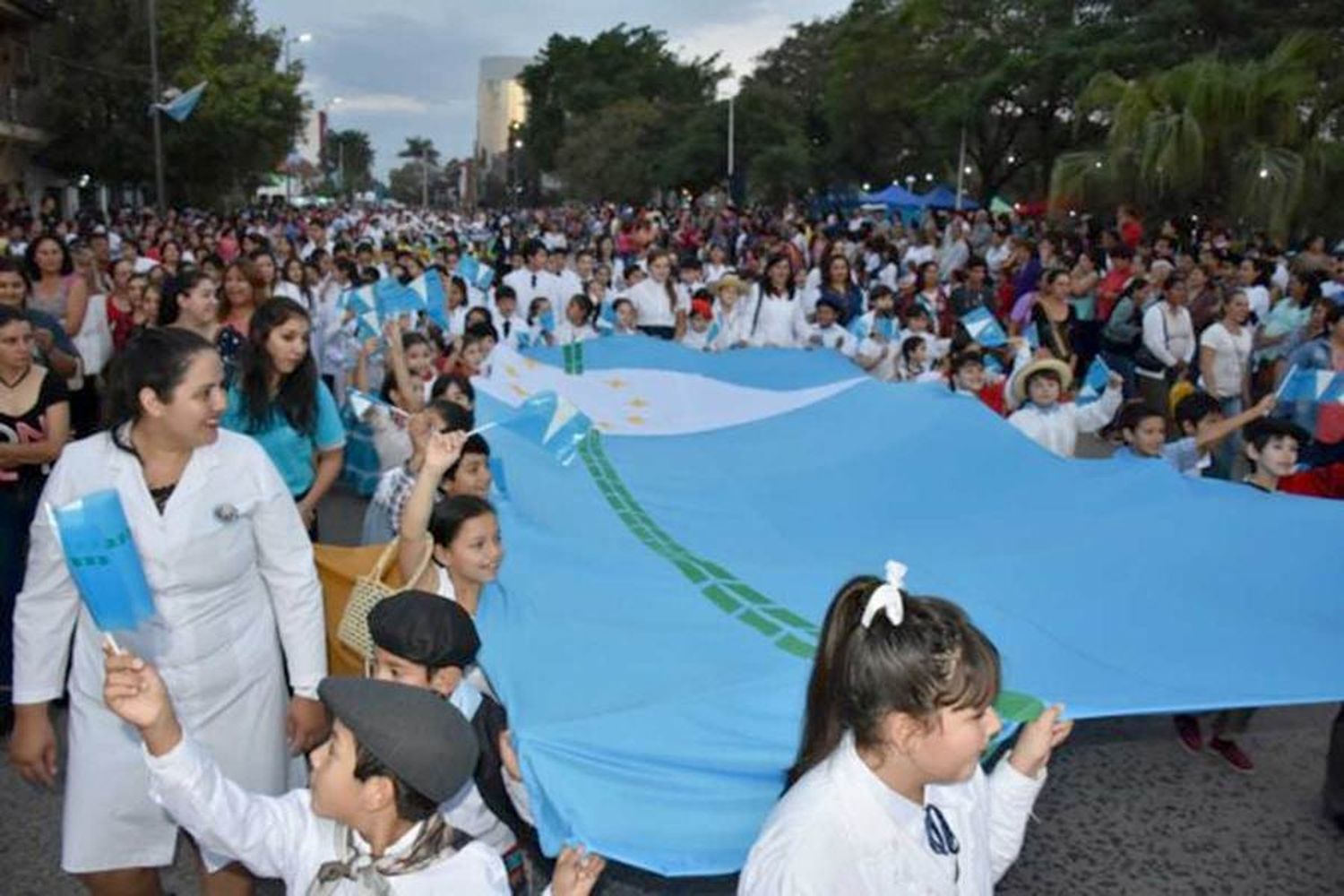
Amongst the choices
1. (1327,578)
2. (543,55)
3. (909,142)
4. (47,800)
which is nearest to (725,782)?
(1327,578)

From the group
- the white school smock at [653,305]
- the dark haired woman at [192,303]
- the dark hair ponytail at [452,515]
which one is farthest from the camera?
the white school smock at [653,305]

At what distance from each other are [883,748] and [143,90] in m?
39.8

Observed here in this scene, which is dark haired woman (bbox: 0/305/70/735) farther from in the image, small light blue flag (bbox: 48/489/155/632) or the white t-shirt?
the white t-shirt

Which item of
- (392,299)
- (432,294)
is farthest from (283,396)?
(432,294)

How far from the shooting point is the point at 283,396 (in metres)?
4.66

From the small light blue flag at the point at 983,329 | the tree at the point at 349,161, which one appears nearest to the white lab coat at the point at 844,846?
the small light blue flag at the point at 983,329

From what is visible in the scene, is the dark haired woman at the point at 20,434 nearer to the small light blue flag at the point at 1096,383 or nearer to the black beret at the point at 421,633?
the black beret at the point at 421,633

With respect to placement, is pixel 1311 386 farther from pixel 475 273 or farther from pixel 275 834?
pixel 475 273

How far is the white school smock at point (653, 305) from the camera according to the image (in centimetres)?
1209

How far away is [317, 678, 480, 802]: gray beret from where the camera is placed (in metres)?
2.32

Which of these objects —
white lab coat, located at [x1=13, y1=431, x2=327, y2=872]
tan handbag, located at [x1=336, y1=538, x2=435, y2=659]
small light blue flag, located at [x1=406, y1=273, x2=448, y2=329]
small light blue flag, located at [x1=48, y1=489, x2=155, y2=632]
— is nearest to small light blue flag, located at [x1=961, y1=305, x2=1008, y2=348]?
small light blue flag, located at [x1=406, y1=273, x2=448, y2=329]

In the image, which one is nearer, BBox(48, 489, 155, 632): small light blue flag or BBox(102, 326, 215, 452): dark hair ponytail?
BBox(48, 489, 155, 632): small light blue flag

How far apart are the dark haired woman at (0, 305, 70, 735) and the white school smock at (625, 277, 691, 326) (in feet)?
24.0

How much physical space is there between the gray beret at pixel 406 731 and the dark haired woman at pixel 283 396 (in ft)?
7.93
